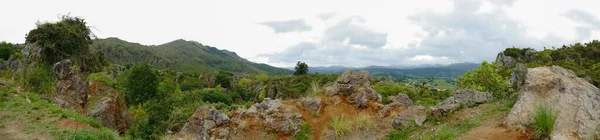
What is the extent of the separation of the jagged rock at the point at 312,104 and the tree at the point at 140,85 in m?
39.1

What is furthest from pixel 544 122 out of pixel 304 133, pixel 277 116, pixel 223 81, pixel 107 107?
pixel 223 81

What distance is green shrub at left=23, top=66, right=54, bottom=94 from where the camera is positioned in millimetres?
19297

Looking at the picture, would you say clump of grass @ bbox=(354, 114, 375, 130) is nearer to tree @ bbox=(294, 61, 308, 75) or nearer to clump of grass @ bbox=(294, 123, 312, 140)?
clump of grass @ bbox=(294, 123, 312, 140)

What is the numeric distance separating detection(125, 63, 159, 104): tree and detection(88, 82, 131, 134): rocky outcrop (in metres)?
22.7

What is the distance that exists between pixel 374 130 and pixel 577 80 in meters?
6.28

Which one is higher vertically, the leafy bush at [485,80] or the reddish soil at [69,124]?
the leafy bush at [485,80]

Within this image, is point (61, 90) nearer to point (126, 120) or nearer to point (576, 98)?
point (126, 120)

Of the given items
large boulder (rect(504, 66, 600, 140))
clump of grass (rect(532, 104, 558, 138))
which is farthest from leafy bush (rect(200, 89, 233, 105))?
clump of grass (rect(532, 104, 558, 138))

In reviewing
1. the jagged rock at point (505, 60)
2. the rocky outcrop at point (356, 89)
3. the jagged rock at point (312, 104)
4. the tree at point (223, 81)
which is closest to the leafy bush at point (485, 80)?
the rocky outcrop at point (356, 89)

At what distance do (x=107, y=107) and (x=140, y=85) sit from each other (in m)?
28.2

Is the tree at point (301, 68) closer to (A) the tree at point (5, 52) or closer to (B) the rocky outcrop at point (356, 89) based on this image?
(A) the tree at point (5, 52)

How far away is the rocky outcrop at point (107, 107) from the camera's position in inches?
820

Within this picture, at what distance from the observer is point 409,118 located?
42.3 feet

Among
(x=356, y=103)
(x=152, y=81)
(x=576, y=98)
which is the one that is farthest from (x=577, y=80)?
(x=152, y=81)
